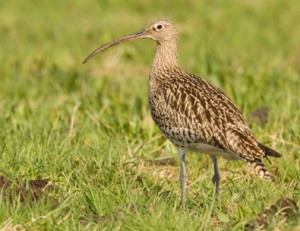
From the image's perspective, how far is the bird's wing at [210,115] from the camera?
23.6 feet

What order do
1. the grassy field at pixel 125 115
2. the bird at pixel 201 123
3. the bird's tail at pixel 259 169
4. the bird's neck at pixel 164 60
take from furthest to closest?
1. the bird's neck at pixel 164 60
2. the bird at pixel 201 123
3. the bird's tail at pixel 259 169
4. the grassy field at pixel 125 115

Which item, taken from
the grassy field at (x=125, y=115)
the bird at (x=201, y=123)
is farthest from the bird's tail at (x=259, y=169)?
the grassy field at (x=125, y=115)

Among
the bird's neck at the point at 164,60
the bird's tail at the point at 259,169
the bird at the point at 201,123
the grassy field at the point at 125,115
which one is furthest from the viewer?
the bird's neck at the point at 164,60

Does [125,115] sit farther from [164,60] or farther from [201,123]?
[201,123]

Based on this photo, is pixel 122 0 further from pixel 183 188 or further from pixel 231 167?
pixel 183 188

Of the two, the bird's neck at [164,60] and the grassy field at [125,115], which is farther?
the bird's neck at [164,60]

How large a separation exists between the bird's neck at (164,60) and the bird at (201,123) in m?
0.07

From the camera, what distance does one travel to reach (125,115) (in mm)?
10180

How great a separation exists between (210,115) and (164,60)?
1.31 metres

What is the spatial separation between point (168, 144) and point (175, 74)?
107 centimetres

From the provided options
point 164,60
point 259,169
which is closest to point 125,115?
point 164,60

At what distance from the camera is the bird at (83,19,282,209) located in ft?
23.6

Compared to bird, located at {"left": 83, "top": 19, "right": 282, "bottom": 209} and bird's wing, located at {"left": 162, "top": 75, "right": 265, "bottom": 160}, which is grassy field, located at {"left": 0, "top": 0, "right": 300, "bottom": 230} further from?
bird's wing, located at {"left": 162, "top": 75, "right": 265, "bottom": 160}

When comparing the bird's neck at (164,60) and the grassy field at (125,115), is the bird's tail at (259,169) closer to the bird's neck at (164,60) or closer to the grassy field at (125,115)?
the grassy field at (125,115)
